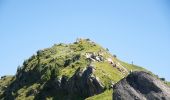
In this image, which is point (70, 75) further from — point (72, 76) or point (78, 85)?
point (78, 85)

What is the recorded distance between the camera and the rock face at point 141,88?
2549 inches

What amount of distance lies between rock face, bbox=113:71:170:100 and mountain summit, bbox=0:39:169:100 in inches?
2282

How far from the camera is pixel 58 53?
648ft

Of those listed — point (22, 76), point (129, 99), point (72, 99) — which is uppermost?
point (22, 76)

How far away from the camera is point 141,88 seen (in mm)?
66312

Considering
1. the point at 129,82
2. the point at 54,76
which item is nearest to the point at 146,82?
the point at 129,82

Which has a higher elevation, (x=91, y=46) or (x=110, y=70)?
(x=91, y=46)

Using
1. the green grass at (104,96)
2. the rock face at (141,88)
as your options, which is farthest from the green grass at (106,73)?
the rock face at (141,88)

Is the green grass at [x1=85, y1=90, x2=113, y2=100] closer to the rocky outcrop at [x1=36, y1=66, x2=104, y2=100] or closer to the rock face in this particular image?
the rocky outcrop at [x1=36, y1=66, x2=104, y2=100]

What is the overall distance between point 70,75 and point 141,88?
91.4 m

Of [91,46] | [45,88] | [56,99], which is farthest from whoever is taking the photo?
[91,46]

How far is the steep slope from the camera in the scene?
144413mm

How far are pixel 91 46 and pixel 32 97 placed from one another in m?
37.3

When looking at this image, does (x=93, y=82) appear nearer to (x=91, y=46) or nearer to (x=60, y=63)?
(x=60, y=63)
